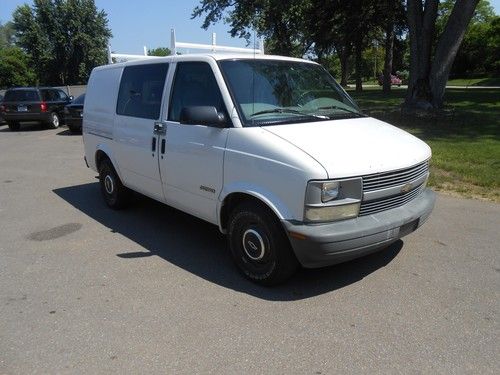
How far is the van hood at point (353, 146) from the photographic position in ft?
12.2

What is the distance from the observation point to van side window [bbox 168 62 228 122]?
14.7ft

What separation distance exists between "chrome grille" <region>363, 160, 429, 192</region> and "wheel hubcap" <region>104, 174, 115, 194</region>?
12.8 feet

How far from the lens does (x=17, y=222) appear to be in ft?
20.7

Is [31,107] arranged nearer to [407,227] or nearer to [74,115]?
[74,115]

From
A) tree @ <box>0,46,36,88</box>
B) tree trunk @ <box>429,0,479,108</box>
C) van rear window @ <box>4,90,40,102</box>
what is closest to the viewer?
tree trunk @ <box>429,0,479,108</box>

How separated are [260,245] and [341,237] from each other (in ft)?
2.49

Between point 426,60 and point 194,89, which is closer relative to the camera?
point 194,89

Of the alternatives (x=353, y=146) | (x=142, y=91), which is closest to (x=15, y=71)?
(x=142, y=91)

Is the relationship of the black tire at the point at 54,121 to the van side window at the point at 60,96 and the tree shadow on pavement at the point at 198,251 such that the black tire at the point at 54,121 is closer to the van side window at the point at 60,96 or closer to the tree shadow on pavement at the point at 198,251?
the van side window at the point at 60,96

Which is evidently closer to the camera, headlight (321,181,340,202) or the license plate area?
headlight (321,181,340,202)

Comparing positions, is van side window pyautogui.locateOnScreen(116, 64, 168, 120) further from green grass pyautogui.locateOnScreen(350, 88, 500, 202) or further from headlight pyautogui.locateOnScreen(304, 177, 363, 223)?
green grass pyautogui.locateOnScreen(350, 88, 500, 202)

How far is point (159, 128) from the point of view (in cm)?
507

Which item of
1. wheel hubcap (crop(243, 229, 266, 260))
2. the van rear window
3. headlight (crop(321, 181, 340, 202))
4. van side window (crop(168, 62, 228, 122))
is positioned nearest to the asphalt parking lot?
wheel hubcap (crop(243, 229, 266, 260))

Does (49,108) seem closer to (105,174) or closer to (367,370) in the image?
(105,174)
